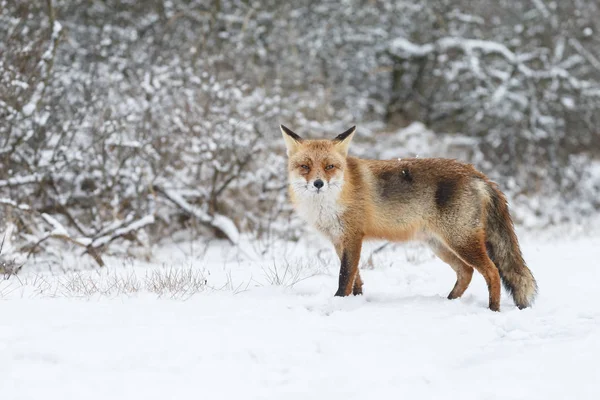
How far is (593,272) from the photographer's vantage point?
252 inches

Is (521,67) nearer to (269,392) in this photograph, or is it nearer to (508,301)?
(508,301)

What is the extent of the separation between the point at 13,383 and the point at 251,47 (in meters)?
15.1

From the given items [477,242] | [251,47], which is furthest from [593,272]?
[251,47]

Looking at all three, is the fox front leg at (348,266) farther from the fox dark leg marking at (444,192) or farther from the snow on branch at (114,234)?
the snow on branch at (114,234)

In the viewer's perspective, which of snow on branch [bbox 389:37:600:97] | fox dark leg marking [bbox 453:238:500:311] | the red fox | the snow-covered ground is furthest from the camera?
snow on branch [bbox 389:37:600:97]

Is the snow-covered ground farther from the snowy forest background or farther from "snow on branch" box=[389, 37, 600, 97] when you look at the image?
"snow on branch" box=[389, 37, 600, 97]

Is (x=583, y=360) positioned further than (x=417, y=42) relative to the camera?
No

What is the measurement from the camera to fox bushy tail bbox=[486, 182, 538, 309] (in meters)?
5.18

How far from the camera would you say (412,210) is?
544 cm

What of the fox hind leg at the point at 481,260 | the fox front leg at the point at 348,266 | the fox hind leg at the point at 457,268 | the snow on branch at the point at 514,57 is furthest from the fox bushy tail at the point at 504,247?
the snow on branch at the point at 514,57

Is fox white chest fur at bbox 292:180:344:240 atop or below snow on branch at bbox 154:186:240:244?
atop

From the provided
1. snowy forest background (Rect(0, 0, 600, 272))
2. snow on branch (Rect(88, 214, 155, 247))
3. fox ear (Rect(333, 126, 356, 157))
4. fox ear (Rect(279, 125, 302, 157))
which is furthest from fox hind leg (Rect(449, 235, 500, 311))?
snow on branch (Rect(88, 214, 155, 247))

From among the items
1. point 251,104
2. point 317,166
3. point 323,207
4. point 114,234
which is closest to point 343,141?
point 317,166

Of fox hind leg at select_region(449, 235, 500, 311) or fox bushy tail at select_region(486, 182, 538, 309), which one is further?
fox bushy tail at select_region(486, 182, 538, 309)
